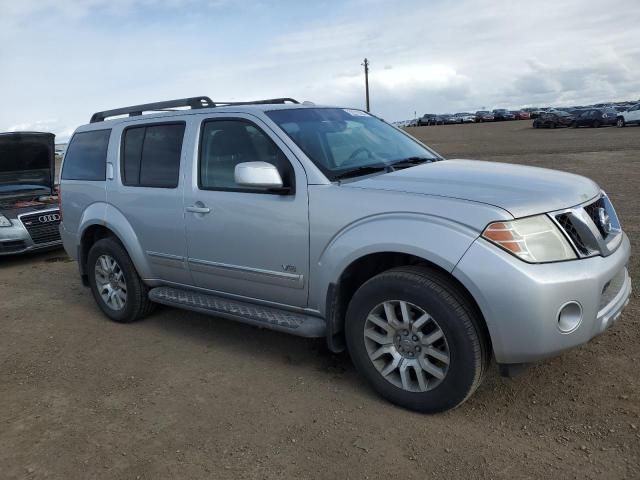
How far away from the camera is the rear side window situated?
17.4 ft

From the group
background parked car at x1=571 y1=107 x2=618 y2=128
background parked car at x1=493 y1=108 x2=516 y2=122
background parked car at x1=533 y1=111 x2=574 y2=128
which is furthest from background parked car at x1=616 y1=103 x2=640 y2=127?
background parked car at x1=493 y1=108 x2=516 y2=122

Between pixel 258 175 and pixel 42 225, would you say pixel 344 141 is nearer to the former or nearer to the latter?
pixel 258 175

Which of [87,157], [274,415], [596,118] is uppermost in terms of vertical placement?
[87,157]

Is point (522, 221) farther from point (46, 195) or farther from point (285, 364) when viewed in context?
point (46, 195)

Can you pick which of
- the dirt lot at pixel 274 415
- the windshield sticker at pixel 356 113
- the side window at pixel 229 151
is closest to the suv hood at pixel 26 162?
the dirt lot at pixel 274 415

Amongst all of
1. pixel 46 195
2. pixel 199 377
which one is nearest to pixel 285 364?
pixel 199 377

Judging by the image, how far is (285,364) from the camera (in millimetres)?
4156

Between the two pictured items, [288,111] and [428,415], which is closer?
[428,415]

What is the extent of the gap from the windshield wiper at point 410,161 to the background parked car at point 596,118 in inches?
1417

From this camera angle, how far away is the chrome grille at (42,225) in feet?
26.9

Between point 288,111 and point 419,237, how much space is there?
1614mm

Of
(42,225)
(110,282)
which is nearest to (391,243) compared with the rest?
(110,282)

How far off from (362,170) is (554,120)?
41.3 metres

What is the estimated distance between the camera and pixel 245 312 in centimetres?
407
